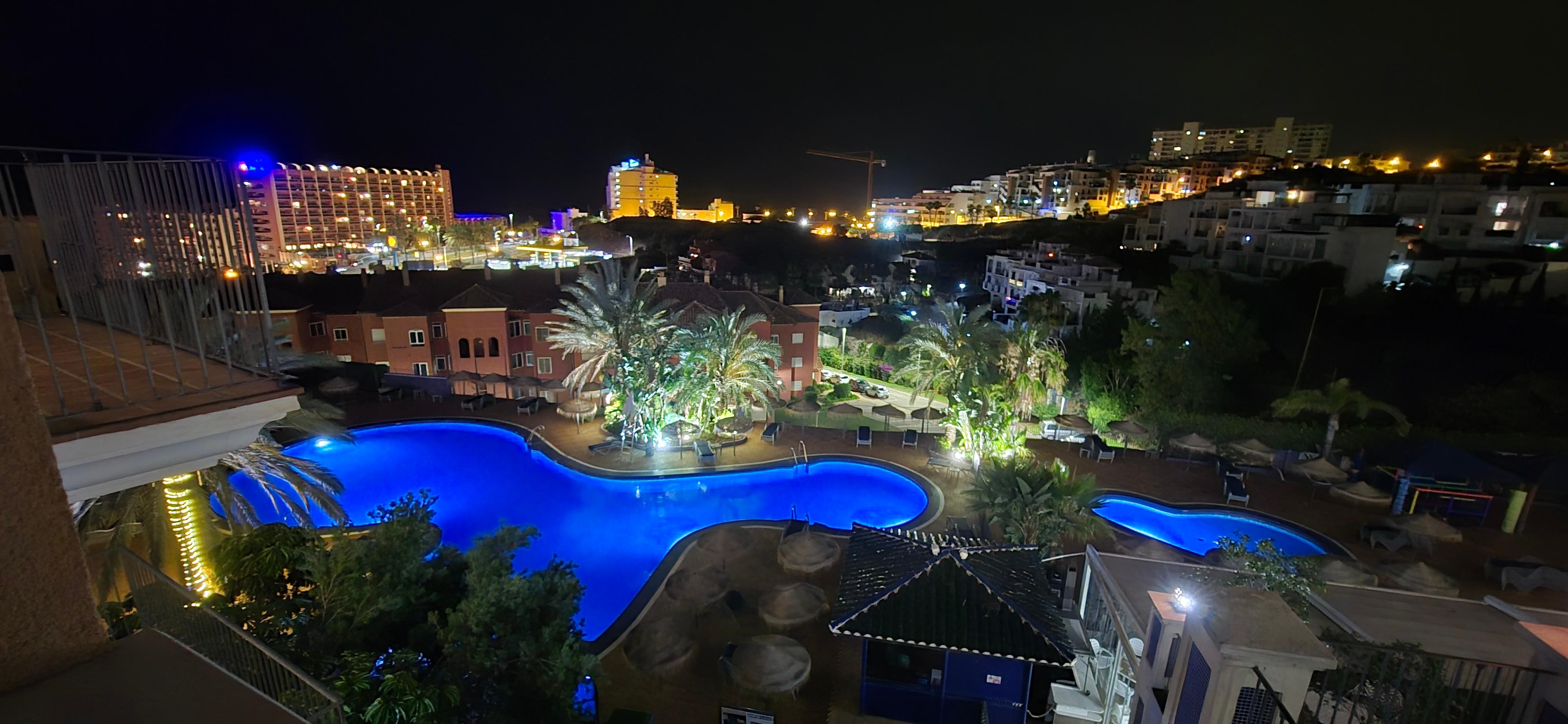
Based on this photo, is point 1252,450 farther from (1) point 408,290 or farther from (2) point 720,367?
(1) point 408,290

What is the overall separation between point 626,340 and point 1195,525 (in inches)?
702

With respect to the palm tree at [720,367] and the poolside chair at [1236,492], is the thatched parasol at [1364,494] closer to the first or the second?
the poolside chair at [1236,492]

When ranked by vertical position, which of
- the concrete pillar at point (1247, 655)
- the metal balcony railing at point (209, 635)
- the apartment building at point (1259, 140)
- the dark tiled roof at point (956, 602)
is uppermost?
the apartment building at point (1259, 140)

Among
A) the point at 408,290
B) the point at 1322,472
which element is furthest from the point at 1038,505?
the point at 408,290

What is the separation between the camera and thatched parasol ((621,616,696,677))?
10609 mm

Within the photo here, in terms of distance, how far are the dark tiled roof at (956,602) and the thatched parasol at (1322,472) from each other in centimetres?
1203

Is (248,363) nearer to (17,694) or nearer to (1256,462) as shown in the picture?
(17,694)

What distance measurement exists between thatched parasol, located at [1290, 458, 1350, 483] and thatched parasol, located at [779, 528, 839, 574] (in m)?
14.0

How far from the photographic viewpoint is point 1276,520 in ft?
55.1

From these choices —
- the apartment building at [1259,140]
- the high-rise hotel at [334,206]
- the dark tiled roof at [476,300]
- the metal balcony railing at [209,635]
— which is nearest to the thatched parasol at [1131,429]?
the metal balcony railing at [209,635]

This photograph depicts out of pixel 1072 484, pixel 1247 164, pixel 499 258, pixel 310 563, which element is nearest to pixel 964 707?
pixel 1072 484

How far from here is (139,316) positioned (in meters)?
3.85

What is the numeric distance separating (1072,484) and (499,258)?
80.0 meters

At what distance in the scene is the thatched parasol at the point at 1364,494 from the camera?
1702cm
